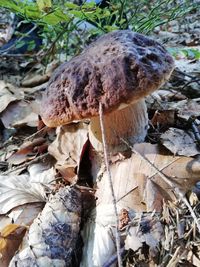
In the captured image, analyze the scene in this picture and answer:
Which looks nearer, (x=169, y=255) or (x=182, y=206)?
(x=169, y=255)

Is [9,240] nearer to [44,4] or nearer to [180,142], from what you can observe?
[180,142]

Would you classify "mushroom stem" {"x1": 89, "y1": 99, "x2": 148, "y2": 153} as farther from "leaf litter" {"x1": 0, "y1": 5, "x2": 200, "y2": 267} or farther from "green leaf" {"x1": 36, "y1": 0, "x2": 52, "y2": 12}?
"green leaf" {"x1": 36, "y1": 0, "x2": 52, "y2": 12}

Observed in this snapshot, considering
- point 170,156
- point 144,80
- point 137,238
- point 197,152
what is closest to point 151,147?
point 170,156

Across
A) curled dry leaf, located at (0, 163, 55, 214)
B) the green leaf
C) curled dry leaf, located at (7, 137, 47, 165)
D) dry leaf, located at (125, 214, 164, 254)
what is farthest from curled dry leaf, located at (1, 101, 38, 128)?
dry leaf, located at (125, 214, 164, 254)

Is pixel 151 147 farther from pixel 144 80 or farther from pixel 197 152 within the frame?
pixel 144 80

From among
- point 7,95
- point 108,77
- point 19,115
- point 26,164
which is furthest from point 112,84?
point 7,95

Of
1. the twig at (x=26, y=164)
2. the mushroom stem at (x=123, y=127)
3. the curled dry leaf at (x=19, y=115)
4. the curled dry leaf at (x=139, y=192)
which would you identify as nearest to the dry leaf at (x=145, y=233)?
the curled dry leaf at (x=139, y=192)
